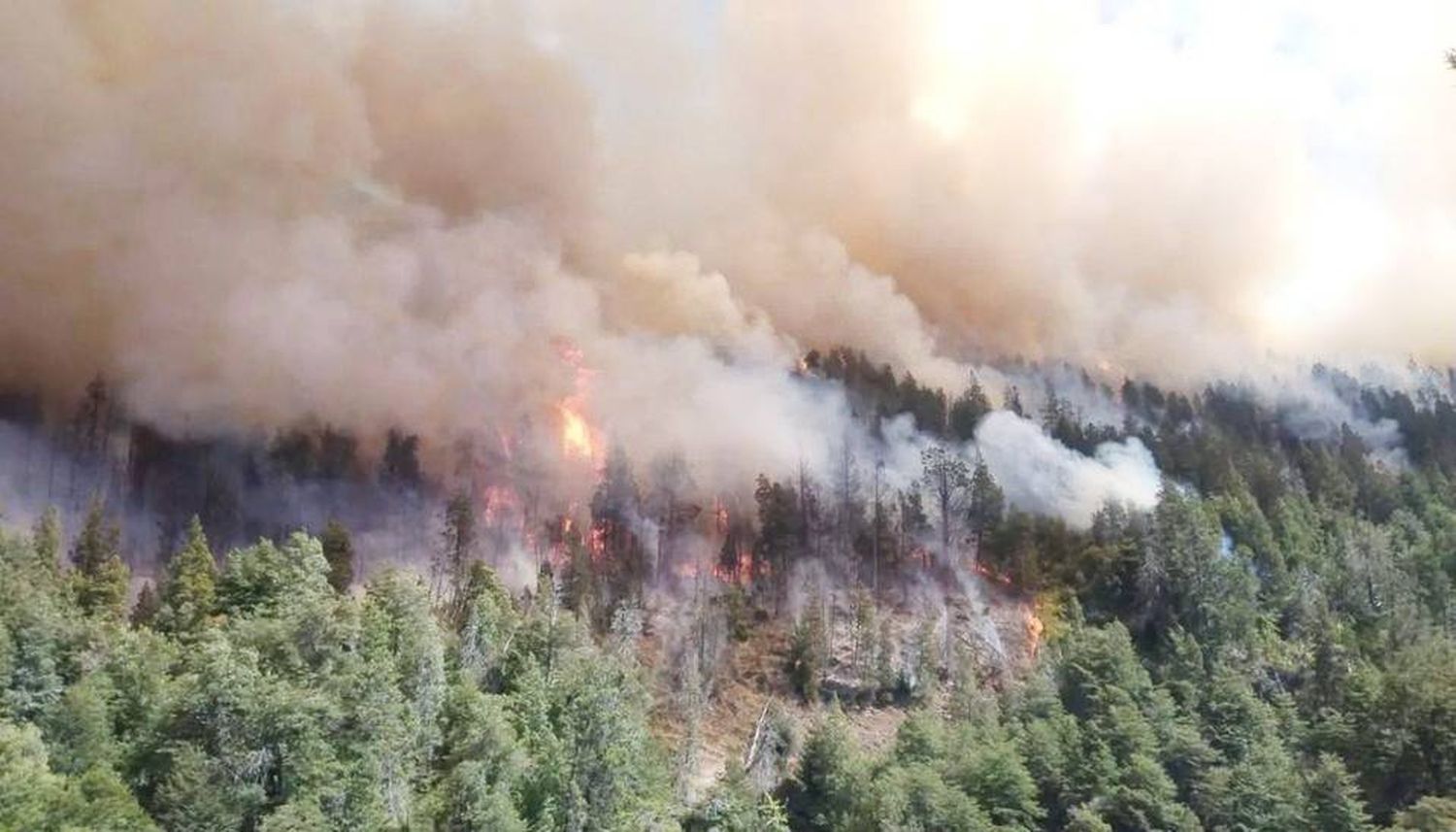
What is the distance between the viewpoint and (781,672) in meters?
147

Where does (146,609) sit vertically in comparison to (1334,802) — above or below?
above

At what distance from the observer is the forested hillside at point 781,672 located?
233ft

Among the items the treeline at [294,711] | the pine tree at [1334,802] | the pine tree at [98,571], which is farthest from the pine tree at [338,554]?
the pine tree at [1334,802]

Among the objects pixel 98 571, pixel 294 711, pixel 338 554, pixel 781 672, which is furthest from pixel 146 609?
pixel 781 672

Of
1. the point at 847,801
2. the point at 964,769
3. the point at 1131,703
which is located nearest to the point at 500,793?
the point at 847,801

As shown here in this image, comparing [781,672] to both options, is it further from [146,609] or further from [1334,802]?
[146,609]

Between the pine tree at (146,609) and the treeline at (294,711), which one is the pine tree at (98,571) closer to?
the treeline at (294,711)

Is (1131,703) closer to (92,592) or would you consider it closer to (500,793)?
(500,793)

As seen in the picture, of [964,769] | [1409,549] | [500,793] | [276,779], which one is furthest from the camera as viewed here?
[1409,549]

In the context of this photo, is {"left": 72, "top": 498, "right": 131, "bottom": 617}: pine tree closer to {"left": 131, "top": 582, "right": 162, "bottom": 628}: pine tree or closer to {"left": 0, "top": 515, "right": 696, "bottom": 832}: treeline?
{"left": 0, "top": 515, "right": 696, "bottom": 832}: treeline

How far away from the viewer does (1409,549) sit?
168750 millimetres

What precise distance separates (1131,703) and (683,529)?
8063 cm

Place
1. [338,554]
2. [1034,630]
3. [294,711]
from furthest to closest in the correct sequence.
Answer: [1034,630] < [338,554] < [294,711]

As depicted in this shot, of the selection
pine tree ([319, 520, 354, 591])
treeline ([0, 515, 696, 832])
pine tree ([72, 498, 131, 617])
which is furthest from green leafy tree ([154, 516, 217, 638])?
pine tree ([319, 520, 354, 591])
